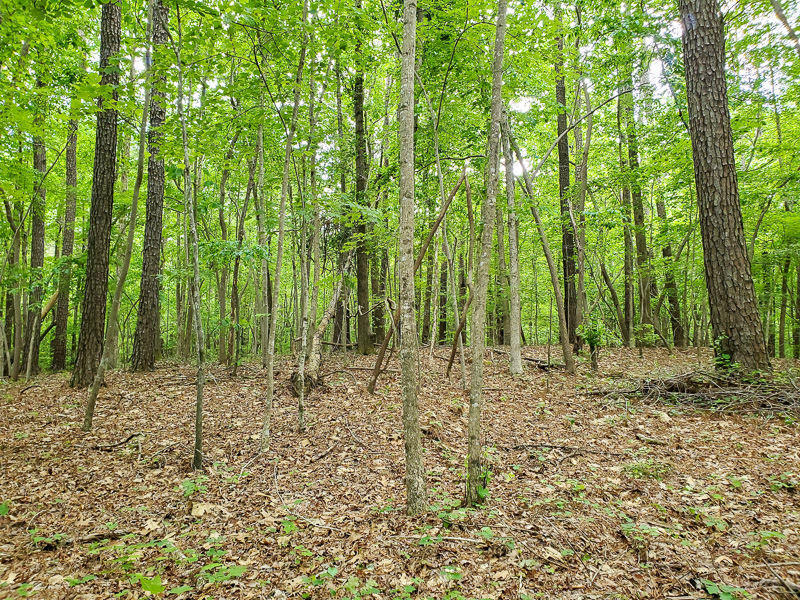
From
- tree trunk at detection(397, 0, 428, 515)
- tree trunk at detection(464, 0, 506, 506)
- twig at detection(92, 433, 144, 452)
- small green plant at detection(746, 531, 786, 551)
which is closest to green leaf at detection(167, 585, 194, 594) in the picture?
tree trunk at detection(397, 0, 428, 515)

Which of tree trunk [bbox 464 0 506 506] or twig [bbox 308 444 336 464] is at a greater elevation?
tree trunk [bbox 464 0 506 506]

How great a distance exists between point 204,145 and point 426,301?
1269cm

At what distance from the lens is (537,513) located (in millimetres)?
3703

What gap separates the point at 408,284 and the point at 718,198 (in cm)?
583

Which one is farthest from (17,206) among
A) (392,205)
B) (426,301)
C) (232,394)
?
(426,301)

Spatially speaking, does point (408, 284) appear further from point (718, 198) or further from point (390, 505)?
point (718, 198)

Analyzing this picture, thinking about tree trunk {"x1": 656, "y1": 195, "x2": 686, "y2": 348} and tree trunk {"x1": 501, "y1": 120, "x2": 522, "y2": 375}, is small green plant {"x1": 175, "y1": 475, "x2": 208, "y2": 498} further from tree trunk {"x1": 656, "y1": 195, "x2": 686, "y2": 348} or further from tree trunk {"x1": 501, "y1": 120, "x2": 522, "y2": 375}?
tree trunk {"x1": 656, "y1": 195, "x2": 686, "y2": 348}

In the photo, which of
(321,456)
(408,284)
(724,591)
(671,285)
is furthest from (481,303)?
(671,285)

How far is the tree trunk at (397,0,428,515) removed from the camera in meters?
3.64

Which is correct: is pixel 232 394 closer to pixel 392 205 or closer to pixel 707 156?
pixel 392 205

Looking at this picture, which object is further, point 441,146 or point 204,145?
point 441,146

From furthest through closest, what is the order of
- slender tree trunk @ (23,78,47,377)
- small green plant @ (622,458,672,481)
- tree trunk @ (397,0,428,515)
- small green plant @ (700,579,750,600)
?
slender tree trunk @ (23,78,47,377), small green plant @ (622,458,672,481), tree trunk @ (397,0,428,515), small green plant @ (700,579,750,600)

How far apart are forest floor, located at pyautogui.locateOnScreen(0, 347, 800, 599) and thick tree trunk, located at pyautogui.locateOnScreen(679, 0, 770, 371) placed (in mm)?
1288

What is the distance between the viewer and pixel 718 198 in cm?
641
